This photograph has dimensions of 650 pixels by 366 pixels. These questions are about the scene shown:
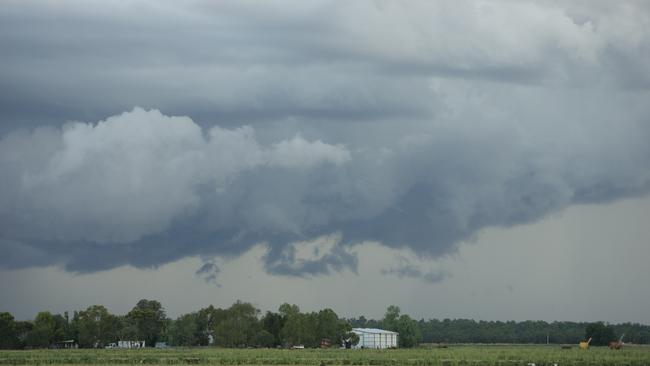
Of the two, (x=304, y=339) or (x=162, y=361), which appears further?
(x=304, y=339)

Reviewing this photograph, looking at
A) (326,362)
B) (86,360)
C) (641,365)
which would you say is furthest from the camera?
(86,360)

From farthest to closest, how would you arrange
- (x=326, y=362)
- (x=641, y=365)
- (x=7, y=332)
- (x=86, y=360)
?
1. (x=7, y=332)
2. (x=86, y=360)
3. (x=326, y=362)
4. (x=641, y=365)

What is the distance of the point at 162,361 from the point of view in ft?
398

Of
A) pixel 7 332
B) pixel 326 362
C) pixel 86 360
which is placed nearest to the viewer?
pixel 326 362

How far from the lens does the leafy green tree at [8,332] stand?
193 metres

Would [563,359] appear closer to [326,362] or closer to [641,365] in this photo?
[641,365]

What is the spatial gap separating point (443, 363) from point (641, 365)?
23471 millimetres

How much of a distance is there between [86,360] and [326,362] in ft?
109

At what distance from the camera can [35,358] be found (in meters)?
129

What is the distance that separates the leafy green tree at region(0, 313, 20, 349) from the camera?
193 m

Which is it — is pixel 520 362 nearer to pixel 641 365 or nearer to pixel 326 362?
pixel 641 365

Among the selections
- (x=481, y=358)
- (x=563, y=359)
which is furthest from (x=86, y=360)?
(x=563, y=359)

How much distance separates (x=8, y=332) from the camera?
194m

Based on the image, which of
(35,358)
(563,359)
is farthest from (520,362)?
(35,358)
